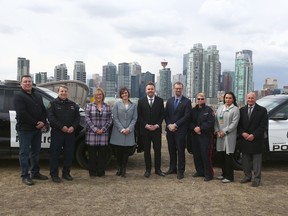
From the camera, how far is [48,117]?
5383 millimetres

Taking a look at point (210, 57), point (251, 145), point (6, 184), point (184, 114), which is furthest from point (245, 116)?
point (210, 57)

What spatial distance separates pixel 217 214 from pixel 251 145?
171 cm

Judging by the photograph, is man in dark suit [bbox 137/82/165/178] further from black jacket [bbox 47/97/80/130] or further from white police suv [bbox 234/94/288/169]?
white police suv [bbox 234/94/288/169]

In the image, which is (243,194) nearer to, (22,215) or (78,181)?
(78,181)

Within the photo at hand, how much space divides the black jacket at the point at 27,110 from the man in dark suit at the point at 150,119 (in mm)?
1752

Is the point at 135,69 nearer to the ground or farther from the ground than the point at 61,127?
farther from the ground

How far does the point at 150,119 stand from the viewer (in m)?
5.93

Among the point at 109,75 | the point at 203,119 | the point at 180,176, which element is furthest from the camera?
the point at 109,75

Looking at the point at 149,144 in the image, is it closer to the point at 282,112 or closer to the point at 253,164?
the point at 253,164

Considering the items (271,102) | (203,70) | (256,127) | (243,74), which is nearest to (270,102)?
(271,102)

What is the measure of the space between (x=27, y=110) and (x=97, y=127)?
120 cm

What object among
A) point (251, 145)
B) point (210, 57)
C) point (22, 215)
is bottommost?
point (22, 215)

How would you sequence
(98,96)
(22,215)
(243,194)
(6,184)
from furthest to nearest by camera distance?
(98,96)
(6,184)
(243,194)
(22,215)

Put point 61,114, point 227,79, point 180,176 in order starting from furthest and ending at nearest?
point 227,79, point 180,176, point 61,114
